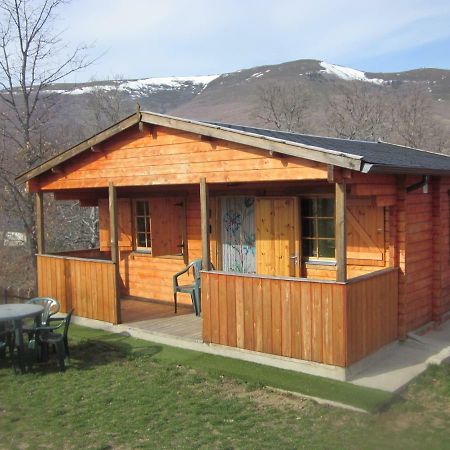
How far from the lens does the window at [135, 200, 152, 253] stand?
11656 mm

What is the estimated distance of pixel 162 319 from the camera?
9.88 metres

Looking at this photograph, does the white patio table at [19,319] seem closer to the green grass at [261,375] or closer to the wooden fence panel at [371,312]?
the green grass at [261,375]

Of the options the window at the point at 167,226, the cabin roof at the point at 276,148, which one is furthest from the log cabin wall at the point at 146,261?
the cabin roof at the point at 276,148

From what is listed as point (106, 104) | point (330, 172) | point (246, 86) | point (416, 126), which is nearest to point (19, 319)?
point (330, 172)

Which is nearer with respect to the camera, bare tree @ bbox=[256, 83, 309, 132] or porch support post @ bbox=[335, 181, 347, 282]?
porch support post @ bbox=[335, 181, 347, 282]

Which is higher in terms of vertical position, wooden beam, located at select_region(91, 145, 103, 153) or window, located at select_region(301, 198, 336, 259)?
wooden beam, located at select_region(91, 145, 103, 153)

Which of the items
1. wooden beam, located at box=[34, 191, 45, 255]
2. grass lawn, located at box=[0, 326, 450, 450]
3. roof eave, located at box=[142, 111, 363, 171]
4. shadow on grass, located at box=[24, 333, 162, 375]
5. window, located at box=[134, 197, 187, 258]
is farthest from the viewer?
window, located at box=[134, 197, 187, 258]

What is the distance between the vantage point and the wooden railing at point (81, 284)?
9609 millimetres

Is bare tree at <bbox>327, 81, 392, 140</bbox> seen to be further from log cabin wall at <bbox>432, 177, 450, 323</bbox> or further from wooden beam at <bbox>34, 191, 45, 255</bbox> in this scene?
wooden beam at <bbox>34, 191, 45, 255</bbox>

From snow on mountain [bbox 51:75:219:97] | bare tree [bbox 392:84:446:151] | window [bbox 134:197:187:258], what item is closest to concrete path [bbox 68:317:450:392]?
window [bbox 134:197:187:258]

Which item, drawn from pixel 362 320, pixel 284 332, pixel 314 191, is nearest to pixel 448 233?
pixel 314 191

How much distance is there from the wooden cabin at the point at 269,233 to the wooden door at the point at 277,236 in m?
0.02

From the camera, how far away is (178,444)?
207 inches

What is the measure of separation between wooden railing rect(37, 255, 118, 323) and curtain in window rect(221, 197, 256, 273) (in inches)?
87.4
